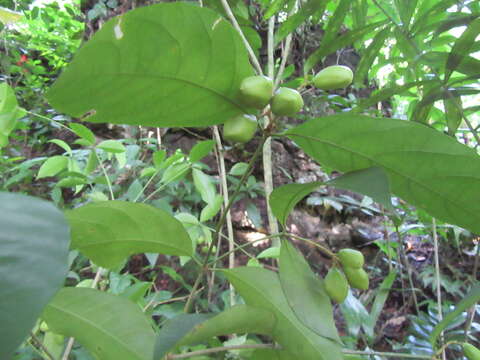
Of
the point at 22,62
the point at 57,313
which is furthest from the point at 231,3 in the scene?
the point at 22,62

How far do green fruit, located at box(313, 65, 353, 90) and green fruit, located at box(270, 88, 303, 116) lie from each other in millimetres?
64

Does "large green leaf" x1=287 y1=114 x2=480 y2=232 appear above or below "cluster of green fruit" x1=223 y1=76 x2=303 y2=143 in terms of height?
below

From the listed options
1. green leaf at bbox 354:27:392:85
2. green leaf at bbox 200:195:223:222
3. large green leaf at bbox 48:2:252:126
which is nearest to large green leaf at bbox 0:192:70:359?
large green leaf at bbox 48:2:252:126

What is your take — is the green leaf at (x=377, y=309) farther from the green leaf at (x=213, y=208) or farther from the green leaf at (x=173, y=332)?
the green leaf at (x=173, y=332)

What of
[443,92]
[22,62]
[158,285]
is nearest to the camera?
[443,92]

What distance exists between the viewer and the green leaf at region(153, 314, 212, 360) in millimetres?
284

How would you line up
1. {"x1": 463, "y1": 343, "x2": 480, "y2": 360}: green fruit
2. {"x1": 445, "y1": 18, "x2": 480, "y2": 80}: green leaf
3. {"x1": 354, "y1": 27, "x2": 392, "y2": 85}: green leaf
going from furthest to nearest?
{"x1": 354, "y1": 27, "x2": 392, "y2": 85}: green leaf → {"x1": 445, "y1": 18, "x2": 480, "y2": 80}: green leaf → {"x1": 463, "y1": 343, "x2": 480, "y2": 360}: green fruit

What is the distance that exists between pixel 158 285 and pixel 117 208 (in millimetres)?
1587

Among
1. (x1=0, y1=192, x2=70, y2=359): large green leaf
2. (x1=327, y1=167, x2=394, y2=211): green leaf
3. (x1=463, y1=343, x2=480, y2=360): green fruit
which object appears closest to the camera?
(x1=0, y1=192, x2=70, y2=359): large green leaf

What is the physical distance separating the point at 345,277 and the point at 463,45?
575 millimetres

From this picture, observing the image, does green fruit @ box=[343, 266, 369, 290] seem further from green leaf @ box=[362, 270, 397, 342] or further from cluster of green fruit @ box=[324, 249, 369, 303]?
green leaf @ box=[362, 270, 397, 342]

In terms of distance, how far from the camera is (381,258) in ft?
7.66

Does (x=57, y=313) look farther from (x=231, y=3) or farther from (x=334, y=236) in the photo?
(x=334, y=236)

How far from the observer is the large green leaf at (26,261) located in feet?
0.55
